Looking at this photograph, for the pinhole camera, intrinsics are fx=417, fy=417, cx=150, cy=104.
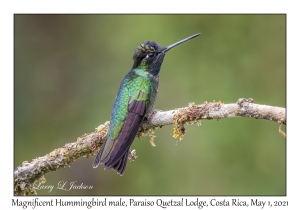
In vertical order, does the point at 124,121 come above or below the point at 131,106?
below

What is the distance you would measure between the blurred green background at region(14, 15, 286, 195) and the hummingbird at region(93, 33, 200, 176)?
91.1 inches

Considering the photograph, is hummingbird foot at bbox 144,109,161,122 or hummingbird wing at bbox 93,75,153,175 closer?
hummingbird wing at bbox 93,75,153,175

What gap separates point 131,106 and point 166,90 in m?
3.08

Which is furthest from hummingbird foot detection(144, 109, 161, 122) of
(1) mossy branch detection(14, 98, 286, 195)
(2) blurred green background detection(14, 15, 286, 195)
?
(2) blurred green background detection(14, 15, 286, 195)

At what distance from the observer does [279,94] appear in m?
6.49

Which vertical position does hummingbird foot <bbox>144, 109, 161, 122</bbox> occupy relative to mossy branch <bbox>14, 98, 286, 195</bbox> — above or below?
above

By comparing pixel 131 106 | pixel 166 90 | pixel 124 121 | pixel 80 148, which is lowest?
pixel 80 148

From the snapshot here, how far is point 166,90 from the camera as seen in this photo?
23.0 feet

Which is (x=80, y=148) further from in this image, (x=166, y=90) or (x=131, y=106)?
(x=166, y=90)

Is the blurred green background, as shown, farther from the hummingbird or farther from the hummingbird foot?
the hummingbird foot

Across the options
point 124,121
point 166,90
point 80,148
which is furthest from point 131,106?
point 166,90

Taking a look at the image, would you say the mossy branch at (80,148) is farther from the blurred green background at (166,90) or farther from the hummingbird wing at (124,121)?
the blurred green background at (166,90)

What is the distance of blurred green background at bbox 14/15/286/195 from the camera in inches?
248

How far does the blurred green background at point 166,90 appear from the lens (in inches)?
248
